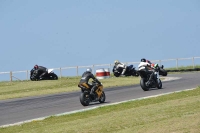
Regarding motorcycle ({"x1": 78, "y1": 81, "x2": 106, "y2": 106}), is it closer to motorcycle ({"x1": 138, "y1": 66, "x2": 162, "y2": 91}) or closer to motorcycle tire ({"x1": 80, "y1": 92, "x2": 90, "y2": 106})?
motorcycle tire ({"x1": 80, "y1": 92, "x2": 90, "y2": 106})

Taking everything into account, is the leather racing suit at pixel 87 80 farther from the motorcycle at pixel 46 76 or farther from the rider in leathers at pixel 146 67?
the motorcycle at pixel 46 76

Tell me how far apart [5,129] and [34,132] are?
2.27m

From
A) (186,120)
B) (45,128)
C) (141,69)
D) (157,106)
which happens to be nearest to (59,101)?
(141,69)

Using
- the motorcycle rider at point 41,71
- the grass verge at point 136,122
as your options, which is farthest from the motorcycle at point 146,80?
the motorcycle rider at point 41,71

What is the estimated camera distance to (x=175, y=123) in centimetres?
1323

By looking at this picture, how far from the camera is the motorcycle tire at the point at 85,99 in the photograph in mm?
23188

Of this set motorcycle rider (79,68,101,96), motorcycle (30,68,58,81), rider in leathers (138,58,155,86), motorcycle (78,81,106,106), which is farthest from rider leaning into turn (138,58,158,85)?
motorcycle (30,68,58,81)

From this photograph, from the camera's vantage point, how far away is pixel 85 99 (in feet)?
76.5

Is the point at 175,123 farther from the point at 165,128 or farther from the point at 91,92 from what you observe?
the point at 91,92

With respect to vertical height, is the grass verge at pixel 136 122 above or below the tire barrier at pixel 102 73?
below

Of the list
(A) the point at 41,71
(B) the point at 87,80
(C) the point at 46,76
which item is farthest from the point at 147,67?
(A) the point at 41,71

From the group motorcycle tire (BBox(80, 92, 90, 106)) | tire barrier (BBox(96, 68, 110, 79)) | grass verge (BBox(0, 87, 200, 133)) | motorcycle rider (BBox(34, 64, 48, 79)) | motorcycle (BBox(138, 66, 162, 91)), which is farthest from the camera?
motorcycle rider (BBox(34, 64, 48, 79))

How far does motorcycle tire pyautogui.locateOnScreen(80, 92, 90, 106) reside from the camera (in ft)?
76.1

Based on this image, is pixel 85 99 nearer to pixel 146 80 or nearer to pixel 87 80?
pixel 87 80
